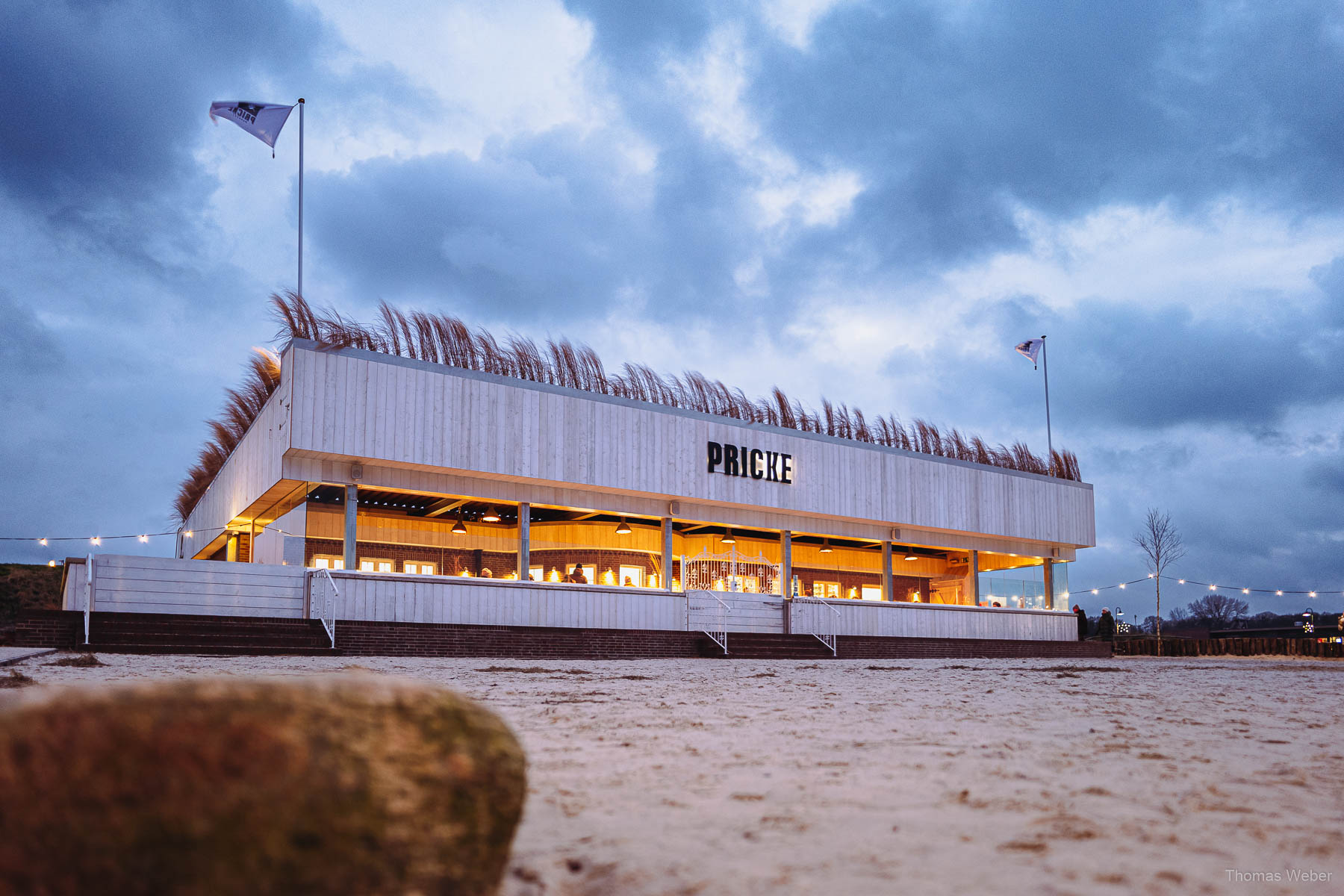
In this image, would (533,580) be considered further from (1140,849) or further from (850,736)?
(1140,849)

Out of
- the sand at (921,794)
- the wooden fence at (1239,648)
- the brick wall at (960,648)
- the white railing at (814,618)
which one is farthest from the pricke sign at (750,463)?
the sand at (921,794)

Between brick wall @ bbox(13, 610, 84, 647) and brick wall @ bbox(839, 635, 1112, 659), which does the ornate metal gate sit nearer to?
brick wall @ bbox(839, 635, 1112, 659)

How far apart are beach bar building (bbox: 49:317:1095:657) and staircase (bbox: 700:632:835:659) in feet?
0.29

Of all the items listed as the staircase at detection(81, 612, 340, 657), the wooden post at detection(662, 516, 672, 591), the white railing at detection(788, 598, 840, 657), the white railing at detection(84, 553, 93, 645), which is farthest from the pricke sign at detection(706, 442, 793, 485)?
the white railing at detection(84, 553, 93, 645)

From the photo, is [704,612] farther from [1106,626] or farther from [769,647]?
[1106,626]

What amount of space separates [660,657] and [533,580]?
356 cm

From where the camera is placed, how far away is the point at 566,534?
24.4 metres

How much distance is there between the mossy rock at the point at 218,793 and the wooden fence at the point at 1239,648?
32640 mm

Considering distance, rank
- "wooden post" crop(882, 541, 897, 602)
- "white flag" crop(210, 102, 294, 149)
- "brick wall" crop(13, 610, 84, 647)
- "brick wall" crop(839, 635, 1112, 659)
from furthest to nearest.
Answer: "wooden post" crop(882, 541, 897, 602)
"brick wall" crop(839, 635, 1112, 659)
"white flag" crop(210, 102, 294, 149)
"brick wall" crop(13, 610, 84, 647)

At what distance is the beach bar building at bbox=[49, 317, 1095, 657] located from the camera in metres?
17.9

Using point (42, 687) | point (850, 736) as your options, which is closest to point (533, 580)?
point (42, 687)

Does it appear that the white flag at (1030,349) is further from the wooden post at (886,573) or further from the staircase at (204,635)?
the staircase at (204,635)

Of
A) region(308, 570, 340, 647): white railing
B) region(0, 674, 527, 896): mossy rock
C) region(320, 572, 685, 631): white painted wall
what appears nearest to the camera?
region(0, 674, 527, 896): mossy rock

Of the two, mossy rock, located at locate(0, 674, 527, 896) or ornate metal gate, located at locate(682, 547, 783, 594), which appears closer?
mossy rock, located at locate(0, 674, 527, 896)
